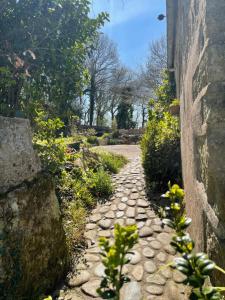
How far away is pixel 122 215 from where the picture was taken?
4297mm

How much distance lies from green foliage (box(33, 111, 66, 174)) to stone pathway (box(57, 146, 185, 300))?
3.95ft

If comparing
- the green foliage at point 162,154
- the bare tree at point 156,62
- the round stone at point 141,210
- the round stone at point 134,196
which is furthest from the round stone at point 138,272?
the bare tree at point 156,62

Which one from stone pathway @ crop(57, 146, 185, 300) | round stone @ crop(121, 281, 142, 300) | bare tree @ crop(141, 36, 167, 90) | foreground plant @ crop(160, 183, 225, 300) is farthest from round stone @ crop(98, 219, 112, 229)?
bare tree @ crop(141, 36, 167, 90)

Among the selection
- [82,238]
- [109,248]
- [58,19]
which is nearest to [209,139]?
[109,248]

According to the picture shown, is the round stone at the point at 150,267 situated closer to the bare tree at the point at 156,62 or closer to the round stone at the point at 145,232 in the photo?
the round stone at the point at 145,232

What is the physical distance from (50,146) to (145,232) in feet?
7.14

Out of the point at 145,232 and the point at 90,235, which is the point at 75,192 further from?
the point at 145,232

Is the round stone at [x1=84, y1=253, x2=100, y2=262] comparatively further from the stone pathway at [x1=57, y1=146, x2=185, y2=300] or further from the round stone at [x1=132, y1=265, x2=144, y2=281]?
the round stone at [x1=132, y1=265, x2=144, y2=281]

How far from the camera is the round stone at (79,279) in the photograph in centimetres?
266

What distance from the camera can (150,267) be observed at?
293cm

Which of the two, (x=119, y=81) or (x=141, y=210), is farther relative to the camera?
(x=119, y=81)

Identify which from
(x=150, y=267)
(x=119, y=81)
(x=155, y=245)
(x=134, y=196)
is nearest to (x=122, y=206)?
(x=134, y=196)

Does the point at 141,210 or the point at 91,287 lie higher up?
the point at 141,210

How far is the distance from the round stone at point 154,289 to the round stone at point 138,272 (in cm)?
17
